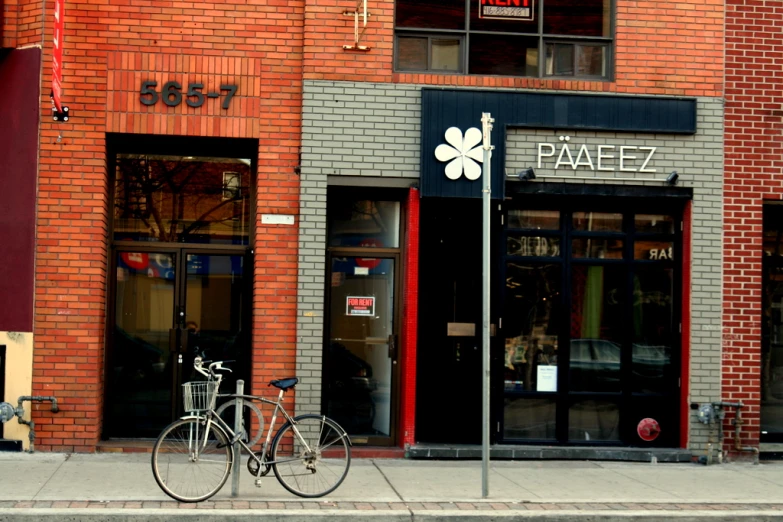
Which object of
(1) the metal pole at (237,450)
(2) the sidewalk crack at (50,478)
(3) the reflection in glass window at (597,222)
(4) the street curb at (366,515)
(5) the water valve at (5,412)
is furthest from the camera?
(3) the reflection in glass window at (597,222)

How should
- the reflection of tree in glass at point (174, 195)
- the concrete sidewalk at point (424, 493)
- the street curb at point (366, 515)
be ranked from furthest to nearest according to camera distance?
the reflection of tree in glass at point (174, 195), the concrete sidewalk at point (424, 493), the street curb at point (366, 515)

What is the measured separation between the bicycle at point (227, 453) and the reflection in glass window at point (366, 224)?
299cm

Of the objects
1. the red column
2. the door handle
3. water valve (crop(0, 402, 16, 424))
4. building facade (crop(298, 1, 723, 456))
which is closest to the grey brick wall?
building facade (crop(298, 1, 723, 456))

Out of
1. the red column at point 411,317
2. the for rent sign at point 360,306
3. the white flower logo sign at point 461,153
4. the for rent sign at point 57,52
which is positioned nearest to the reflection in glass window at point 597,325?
the white flower logo sign at point 461,153

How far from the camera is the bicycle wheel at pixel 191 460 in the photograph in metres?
8.47

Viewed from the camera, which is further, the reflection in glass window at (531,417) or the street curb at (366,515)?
the reflection in glass window at (531,417)


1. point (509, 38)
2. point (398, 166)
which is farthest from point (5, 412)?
point (509, 38)

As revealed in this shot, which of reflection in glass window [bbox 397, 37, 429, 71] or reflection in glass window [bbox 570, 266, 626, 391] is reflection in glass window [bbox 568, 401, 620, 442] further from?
reflection in glass window [bbox 397, 37, 429, 71]

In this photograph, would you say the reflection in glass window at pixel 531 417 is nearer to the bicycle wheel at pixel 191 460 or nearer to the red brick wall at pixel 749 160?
the red brick wall at pixel 749 160

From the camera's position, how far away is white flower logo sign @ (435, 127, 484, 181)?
441 inches

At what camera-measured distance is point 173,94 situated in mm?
11086

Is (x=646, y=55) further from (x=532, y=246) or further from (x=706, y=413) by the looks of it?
(x=706, y=413)

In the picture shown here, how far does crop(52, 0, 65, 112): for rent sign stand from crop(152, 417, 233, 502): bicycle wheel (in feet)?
12.7

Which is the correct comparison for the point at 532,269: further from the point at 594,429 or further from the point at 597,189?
the point at 594,429
